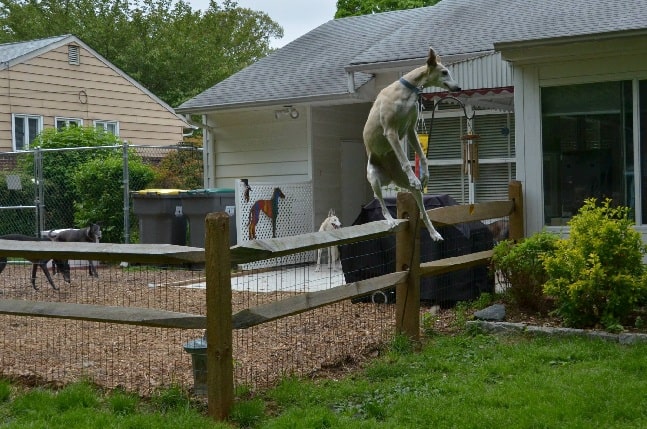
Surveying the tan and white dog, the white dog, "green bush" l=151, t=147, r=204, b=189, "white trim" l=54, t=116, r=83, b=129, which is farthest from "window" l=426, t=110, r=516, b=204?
"white trim" l=54, t=116, r=83, b=129

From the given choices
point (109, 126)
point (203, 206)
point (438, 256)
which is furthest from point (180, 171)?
point (438, 256)

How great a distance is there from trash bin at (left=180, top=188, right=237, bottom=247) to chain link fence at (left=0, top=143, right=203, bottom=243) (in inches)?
47.5

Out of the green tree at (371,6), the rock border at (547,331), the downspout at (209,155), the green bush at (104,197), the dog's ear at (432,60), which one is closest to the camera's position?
the dog's ear at (432,60)

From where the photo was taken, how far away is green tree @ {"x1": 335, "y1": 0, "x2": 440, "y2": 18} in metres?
29.1

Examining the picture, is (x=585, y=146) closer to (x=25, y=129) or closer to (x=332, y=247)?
(x=332, y=247)

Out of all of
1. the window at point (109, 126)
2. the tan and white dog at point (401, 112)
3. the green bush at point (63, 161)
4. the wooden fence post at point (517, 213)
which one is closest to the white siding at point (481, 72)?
the wooden fence post at point (517, 213)

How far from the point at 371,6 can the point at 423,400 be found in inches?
1003

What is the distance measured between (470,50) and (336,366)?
6512 millimetres

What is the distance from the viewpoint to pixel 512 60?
816 centimetres

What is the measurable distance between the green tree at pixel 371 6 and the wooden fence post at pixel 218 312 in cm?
2492

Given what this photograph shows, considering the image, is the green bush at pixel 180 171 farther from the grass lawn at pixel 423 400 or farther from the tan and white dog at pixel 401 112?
the tan and white dog at pixel 401 112

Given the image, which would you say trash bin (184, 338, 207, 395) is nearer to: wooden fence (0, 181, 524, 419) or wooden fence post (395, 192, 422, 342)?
wooden fence (0, 181, 524, 419)

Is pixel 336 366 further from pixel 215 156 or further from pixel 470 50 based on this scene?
pixel 215 156

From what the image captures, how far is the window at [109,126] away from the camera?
70.2 feet
